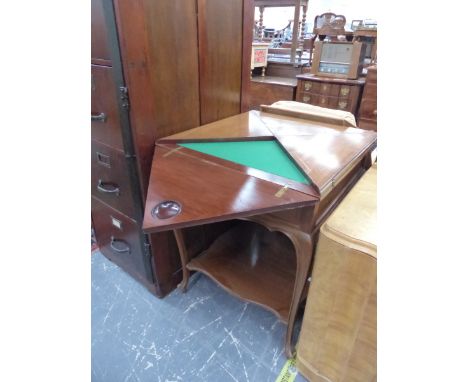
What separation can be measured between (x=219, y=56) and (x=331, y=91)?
2.01 metres

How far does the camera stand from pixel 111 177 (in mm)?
1180

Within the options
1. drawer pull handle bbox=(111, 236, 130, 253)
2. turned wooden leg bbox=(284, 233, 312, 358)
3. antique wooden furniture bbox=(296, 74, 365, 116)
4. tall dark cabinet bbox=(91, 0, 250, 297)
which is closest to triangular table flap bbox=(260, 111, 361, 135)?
tall dark cabinet bbox=(91, 0, 250, 297)

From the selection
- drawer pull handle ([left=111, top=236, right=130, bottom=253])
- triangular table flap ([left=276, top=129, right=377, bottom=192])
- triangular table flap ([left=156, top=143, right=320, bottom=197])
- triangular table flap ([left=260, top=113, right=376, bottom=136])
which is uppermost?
triangular table flap ([left=260, top=113, right=376, bottom=136])

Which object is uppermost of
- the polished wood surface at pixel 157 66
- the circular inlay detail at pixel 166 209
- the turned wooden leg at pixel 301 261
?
the polished wood surface at pixel 157 66

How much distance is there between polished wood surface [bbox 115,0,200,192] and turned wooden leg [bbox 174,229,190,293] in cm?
26

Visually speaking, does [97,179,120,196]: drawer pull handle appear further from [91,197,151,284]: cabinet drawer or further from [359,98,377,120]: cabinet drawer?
[359,98,377,120]: cabinet drawer

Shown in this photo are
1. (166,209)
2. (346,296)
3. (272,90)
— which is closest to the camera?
(166,209)

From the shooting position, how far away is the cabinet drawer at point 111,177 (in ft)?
3.63

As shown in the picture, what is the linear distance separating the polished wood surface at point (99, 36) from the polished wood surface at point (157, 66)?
0.20 ft

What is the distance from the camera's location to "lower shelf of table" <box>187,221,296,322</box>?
1.20m

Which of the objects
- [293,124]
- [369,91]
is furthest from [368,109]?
[293,124]

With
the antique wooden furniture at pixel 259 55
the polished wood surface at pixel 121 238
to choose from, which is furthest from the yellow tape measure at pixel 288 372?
the antique wooden furniture at pixel 259 55

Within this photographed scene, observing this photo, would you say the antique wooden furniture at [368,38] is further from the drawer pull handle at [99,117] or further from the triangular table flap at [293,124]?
the drawer pull handle at [99,117]

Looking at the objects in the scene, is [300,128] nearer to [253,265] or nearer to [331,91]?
[253,265]
